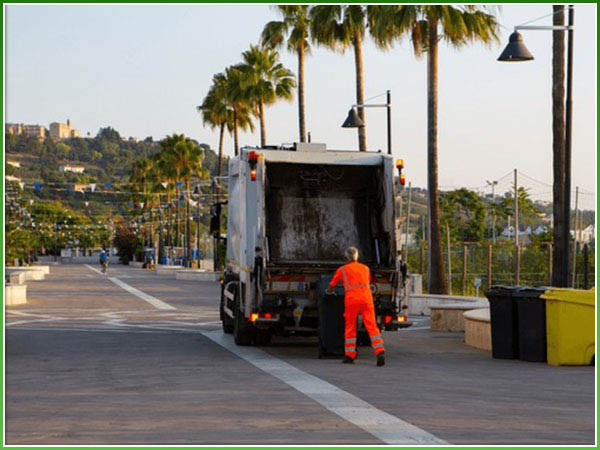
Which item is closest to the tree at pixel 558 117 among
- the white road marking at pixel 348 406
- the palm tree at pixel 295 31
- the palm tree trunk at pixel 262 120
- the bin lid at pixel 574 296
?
the bin lid at pixel 574 296

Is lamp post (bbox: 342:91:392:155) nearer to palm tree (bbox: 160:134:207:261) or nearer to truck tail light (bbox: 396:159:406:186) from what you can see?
truck tail light (bbox: 396:159:406:186)

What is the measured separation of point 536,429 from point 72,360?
29.1 ft

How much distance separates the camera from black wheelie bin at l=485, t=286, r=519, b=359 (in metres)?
17.2

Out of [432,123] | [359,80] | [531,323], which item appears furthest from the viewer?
[359,80]

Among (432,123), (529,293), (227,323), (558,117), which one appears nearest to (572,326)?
(529,293)

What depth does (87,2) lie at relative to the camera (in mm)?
11734

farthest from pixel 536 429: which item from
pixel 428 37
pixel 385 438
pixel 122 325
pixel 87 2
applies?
pixel 428 37

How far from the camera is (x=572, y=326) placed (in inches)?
635

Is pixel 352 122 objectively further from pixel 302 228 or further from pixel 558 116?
pixel 302 228

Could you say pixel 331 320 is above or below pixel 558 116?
below

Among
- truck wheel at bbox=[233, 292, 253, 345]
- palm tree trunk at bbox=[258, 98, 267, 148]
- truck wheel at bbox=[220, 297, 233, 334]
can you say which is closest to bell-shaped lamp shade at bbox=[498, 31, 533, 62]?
truck wheel at bbox=[233, 292, 253, 345]

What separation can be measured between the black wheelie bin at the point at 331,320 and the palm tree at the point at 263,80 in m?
39.7

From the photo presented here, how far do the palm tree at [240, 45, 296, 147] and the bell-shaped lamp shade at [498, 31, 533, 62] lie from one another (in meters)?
36.6

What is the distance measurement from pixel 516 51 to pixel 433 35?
1316 centimetres
